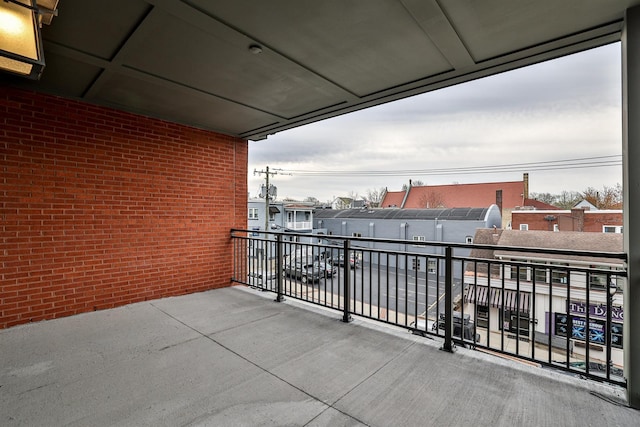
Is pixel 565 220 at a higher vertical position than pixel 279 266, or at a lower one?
higher

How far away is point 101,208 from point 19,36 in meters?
2.27

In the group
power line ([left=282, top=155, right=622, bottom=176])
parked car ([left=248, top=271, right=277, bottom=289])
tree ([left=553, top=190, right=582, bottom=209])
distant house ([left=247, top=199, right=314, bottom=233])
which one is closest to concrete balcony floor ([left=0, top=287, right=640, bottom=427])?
parked car ([left=248, top=271, right=277, bottom=289])

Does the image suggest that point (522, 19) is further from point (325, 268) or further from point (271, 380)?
point (271, 380)

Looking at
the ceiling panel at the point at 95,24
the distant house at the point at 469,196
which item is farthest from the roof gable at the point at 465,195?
the ceiling panel at the point at 95,24

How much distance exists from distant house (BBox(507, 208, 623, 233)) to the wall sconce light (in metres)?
4.15

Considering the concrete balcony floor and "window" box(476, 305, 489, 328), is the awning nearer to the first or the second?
"window" box(476, 305, 489, 328)

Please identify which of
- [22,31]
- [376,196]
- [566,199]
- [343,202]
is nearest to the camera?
[22,31]

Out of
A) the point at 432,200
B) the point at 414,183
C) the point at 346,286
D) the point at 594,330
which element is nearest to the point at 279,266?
the point at 346,286

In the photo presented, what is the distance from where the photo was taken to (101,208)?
327 cm

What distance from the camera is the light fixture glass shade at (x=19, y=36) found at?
1385 millimetres

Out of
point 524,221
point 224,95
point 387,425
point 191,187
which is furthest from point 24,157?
point 524,221

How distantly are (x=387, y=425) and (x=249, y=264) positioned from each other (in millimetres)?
3381

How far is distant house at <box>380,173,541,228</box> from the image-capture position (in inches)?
584

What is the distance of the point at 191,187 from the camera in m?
4.06
